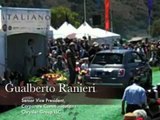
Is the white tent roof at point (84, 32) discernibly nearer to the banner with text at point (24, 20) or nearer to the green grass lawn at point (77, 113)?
the banner with text at point (24, 20)

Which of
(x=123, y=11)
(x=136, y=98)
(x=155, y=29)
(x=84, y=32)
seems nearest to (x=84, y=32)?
(x=84, y=32)

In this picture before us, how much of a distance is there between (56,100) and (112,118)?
233 centimetres

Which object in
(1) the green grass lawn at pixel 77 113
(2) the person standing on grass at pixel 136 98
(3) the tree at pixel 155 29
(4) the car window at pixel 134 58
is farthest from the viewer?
(3) the tree at pixel 155 29

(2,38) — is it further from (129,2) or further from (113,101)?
(129,2)

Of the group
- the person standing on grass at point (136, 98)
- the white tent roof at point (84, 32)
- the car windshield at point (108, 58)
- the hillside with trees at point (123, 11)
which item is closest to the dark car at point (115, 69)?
the car windshield at point (108, 58)

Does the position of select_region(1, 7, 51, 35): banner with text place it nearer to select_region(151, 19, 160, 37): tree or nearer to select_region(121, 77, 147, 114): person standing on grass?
select_region(121, 77, 147, 114): person standing on grass

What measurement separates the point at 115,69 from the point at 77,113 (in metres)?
3.80

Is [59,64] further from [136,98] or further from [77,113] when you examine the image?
[136,98]

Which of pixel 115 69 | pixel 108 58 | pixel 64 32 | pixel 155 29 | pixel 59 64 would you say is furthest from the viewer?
pixel 155 29

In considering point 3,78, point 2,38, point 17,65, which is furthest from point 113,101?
point 17,65

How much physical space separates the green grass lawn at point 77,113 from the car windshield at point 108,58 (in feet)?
7.30

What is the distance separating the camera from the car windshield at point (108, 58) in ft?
60.0

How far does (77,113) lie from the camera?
1453 centimetres

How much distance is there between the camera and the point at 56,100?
13.0 metres
